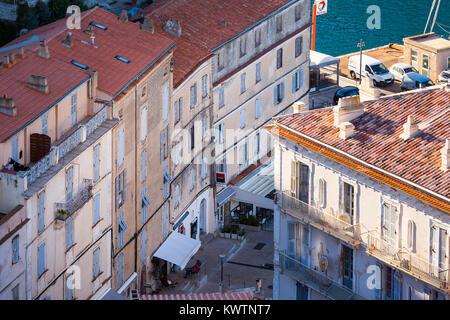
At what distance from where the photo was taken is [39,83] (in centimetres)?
6988

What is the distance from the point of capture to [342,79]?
128 meters

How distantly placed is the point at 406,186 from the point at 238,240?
36391mm

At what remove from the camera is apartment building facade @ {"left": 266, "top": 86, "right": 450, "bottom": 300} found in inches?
2453

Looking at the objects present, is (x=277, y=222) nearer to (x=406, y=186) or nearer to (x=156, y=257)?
(x=406, y=186)

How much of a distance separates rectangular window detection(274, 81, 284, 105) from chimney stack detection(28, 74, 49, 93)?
41.9m

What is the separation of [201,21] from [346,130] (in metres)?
34.0

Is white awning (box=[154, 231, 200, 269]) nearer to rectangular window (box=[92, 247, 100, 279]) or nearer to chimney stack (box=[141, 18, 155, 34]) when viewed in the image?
rectangular window (box=[92, 247, 100, 279])

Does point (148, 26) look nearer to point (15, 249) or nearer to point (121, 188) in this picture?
point (121, 188)

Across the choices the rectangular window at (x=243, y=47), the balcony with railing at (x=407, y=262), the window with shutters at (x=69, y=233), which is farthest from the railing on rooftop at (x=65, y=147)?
the rectangular window at (x=243, y=47)

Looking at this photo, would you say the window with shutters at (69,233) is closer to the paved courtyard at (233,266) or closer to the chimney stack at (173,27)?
the paved courtyard at (233,266)

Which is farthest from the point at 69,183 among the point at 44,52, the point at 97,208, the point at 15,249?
the point at 44,52
